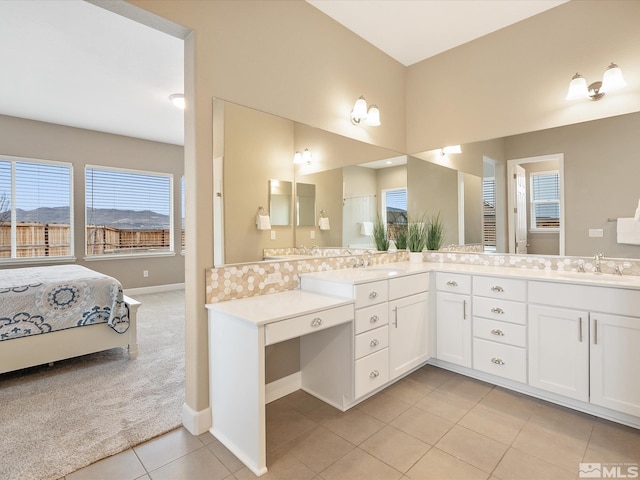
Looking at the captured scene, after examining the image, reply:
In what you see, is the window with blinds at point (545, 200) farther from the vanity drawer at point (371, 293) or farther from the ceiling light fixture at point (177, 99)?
the ceiling light fixture at point (177, 99)

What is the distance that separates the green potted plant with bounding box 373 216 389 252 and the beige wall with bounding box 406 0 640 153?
885 millimetres

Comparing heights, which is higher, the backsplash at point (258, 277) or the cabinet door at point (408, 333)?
the backsplash at point (258, 277)

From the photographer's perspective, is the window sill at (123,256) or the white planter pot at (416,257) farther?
the window sill at (123,256)

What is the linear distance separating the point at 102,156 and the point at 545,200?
6.01 meters

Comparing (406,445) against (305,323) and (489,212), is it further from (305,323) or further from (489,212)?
(489,212)

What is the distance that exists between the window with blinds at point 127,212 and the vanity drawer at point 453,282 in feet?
16.7

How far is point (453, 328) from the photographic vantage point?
2.65 m

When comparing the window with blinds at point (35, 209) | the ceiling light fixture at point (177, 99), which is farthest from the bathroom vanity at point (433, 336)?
the window with blinds at point (35, 209)

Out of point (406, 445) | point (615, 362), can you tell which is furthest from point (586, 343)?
point (406, 445)

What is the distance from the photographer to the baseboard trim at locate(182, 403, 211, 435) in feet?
6.20

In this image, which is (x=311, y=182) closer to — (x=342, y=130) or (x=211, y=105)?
(x=342, y=130)

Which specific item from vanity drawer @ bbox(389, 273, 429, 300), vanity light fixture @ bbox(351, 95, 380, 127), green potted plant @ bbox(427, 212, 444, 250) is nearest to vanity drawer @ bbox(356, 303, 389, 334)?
vanity drawer @ bbox(389, 273, 429, 300)

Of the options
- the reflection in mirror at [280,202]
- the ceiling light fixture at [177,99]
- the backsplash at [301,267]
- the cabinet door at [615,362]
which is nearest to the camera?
the cabinet door at [615,362]

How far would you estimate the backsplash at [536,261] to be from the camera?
2276mm
